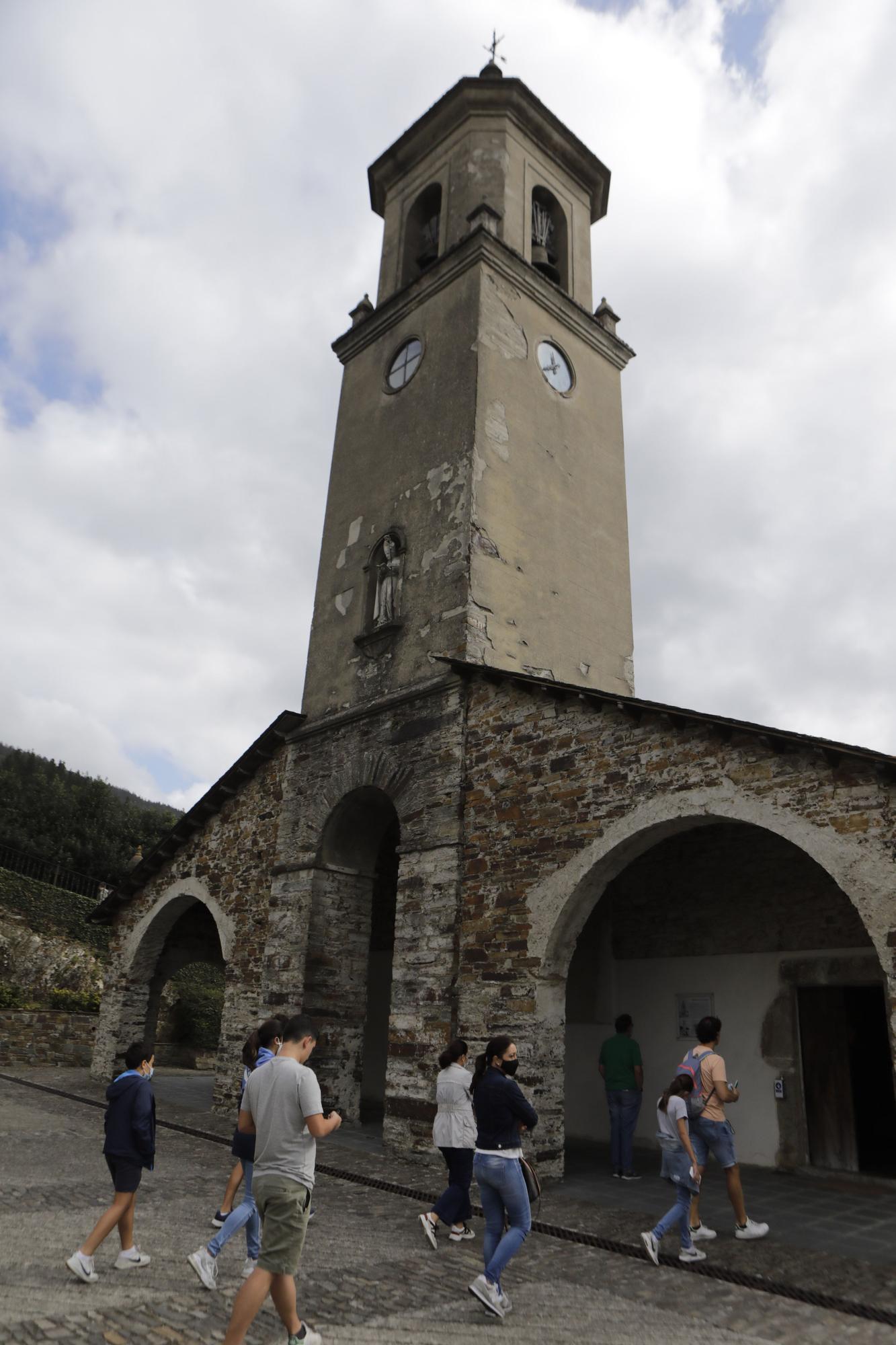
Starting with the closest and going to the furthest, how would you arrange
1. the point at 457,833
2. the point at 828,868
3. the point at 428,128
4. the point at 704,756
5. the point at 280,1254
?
the point at 280,1254
the point at 828,868
the point at 704,756
the point at 457,833
the point at 428,128

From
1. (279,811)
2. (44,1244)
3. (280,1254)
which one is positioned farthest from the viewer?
(279,811)

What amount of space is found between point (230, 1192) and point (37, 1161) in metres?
3.31

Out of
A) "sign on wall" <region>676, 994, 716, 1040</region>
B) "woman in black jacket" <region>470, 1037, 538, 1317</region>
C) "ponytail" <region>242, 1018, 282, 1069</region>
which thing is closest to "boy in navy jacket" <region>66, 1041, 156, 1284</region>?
"ponytail" <region>242, 1018, 282, 1069</region>

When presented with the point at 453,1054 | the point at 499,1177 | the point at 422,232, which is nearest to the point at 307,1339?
the point at 499,1177

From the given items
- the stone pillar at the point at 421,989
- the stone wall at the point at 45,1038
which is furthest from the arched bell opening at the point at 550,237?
the stone wall at the point at 45,1038

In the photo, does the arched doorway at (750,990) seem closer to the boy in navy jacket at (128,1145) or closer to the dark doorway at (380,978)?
the dark doorway at (380,978)

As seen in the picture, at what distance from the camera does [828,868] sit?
6.07 m

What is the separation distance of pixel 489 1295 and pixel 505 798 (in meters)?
4.80

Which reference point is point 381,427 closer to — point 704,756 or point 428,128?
point 428,128

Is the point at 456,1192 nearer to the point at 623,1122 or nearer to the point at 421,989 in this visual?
the point at 623,1122

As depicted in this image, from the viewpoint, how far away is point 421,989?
859cm

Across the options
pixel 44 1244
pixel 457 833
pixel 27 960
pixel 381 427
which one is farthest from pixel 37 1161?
pixel 27 960

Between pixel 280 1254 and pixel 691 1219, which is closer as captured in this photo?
pixel 280 1254

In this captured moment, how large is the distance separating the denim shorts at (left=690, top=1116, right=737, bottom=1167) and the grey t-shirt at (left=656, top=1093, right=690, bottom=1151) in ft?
0.71
